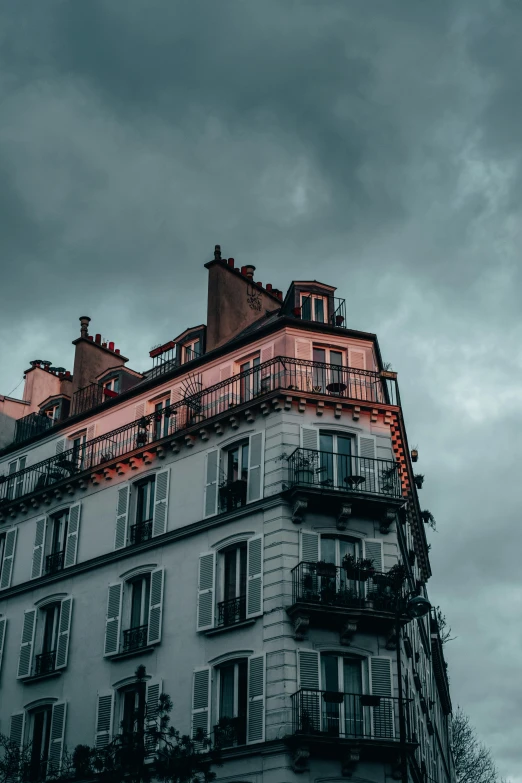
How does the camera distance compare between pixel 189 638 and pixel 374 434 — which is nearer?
pixel 189 638

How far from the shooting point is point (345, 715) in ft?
89.8

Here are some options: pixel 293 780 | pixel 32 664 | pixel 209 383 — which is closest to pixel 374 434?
pixel 209 383

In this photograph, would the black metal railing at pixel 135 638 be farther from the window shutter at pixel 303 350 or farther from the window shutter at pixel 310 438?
the window shutter at pixel 303 350

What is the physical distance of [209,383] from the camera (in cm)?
3478

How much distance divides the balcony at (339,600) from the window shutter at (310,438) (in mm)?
3748

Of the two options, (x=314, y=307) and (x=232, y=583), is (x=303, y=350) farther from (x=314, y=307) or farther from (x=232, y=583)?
(x=232, y=583)

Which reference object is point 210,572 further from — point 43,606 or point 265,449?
point 43,606

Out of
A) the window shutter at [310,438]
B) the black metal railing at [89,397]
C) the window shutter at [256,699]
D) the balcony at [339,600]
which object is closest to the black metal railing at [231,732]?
the window shutter at [256,699]

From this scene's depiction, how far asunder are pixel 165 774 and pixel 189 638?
5.61m

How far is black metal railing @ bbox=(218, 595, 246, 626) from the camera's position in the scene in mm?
29391

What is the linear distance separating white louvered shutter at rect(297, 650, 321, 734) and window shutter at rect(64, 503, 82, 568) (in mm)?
10317

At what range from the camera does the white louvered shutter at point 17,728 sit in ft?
109

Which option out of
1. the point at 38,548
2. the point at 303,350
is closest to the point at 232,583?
the point at 303,350

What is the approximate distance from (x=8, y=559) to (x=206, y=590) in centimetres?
1019
